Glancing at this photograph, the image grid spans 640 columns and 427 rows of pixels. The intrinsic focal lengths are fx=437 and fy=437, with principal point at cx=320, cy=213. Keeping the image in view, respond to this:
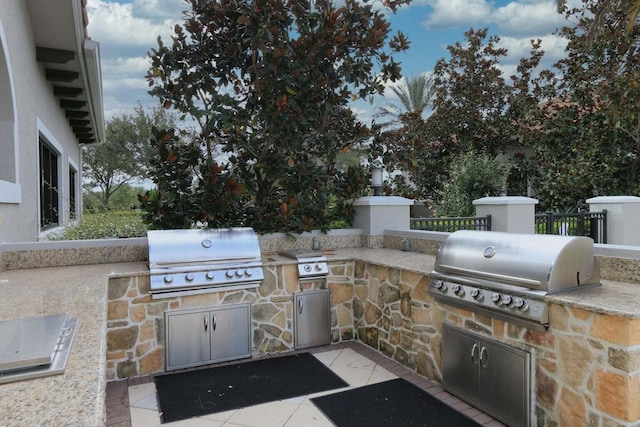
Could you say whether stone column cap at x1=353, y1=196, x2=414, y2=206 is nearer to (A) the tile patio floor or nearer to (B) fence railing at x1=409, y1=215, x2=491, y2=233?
(B) fence railing at x1=409, y1=215, x2=491, y2=233

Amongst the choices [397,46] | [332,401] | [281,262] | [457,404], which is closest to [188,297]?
[281,262]

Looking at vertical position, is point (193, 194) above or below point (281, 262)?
above

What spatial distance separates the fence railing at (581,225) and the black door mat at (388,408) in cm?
482

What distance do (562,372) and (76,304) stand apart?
2.83 m

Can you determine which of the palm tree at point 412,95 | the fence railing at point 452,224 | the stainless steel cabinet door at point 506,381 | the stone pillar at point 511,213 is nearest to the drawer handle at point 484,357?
the stainless steel cabinet door at point 506,381

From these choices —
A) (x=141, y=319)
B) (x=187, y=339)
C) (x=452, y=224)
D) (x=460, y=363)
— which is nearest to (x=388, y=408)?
(x=460, y=363)

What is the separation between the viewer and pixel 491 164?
414 inches

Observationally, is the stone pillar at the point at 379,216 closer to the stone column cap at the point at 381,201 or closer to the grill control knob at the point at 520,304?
the stone column cap at the point at 381,201

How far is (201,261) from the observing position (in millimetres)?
3971

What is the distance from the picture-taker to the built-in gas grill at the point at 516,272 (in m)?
2.67

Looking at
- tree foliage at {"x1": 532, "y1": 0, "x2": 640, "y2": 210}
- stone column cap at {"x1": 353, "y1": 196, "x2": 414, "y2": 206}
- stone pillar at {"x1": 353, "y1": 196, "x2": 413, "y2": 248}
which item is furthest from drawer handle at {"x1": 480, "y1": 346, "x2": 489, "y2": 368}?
tree foliage at {"x1": 532, "y1": 0, "x2": 640, "y2": 210}

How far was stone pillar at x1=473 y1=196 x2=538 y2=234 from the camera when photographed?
625 centimetres

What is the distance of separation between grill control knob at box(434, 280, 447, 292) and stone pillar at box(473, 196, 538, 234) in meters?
3.24

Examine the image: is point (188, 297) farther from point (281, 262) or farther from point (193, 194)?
point (193, 194)
